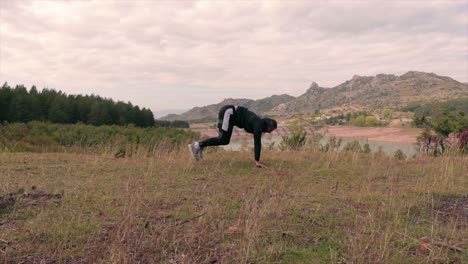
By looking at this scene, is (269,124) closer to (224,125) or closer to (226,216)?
(224,125)

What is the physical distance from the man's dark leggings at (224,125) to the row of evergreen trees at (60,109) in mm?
72195

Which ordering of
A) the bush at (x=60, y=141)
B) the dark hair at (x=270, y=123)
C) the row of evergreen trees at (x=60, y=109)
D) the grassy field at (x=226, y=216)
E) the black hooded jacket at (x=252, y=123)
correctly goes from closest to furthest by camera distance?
the grassy field at (x=226, y=216) < the black hooded jacket at (x=252, y=123) < the dark hair at (x=270, y=123) < the bush at (x=60, y=141) < the row of evergreen trees at (x=60, y=109)

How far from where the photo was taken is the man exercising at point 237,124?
8.13 meters

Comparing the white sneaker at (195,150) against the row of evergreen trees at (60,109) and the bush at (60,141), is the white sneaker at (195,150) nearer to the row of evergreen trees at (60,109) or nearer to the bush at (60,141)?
the bush at (60,141)

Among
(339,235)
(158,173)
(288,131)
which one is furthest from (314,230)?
(288,131)

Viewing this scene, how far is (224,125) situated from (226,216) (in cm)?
402

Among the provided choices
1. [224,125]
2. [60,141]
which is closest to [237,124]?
[224,125]

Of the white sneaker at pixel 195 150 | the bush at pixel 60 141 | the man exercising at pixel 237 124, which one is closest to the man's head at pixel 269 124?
the man exercising at pixel 237 124

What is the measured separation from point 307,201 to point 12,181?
16.8 ft

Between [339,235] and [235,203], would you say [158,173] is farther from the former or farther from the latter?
[339,235]

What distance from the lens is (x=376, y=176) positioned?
24.9 ft

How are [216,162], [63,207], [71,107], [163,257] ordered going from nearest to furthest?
1. [163,257]
2. [63,207]
3. [216,162]
4. [71,107]

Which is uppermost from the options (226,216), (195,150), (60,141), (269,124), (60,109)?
(60,109)

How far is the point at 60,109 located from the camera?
76.9 metres
